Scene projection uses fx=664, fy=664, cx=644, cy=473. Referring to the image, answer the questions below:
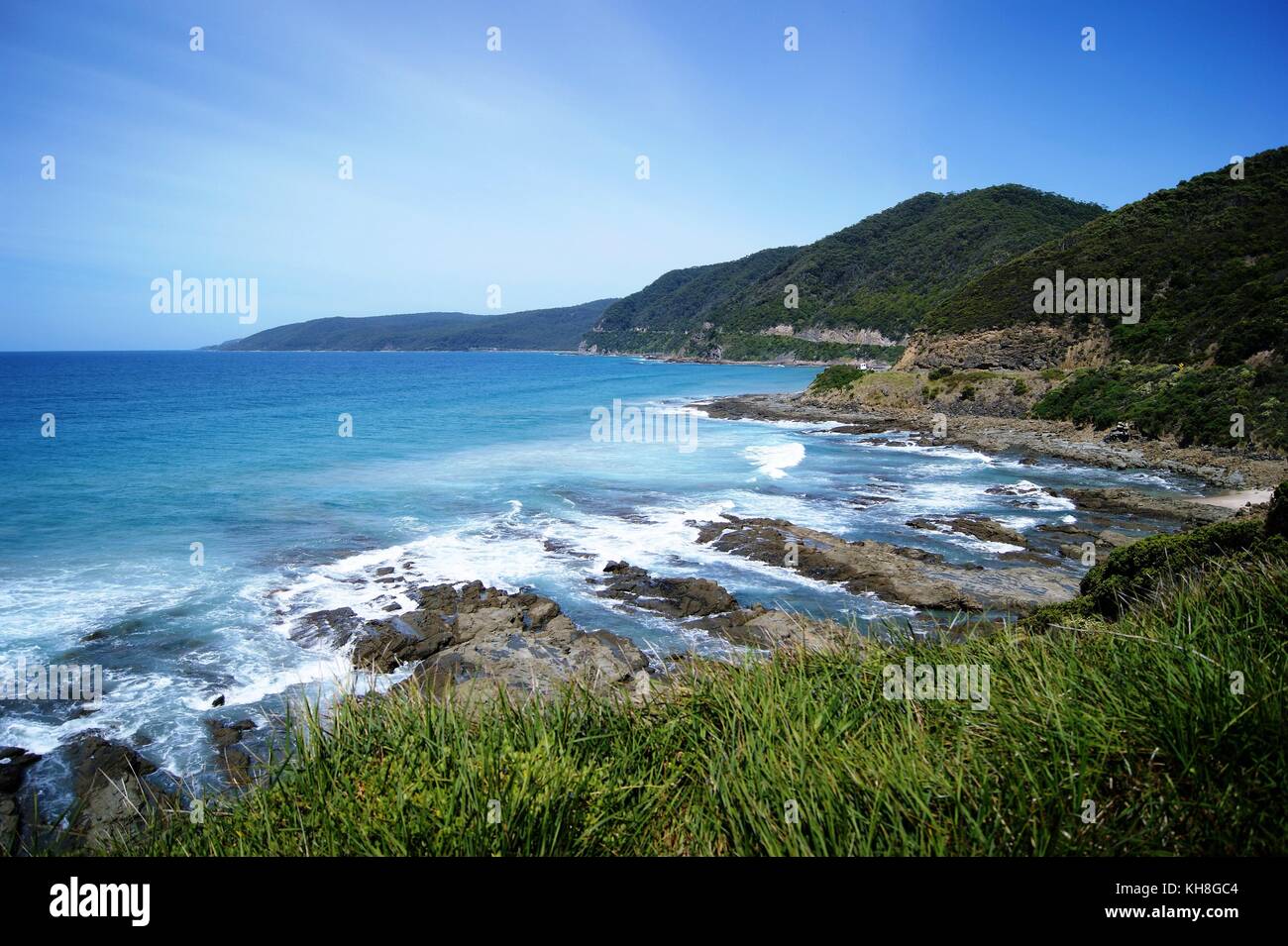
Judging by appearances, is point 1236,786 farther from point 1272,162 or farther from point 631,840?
point 1272,162

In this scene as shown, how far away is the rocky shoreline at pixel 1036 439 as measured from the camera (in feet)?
101

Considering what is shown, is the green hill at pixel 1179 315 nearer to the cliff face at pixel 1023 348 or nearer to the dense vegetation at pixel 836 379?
the cliff face at pixel 1023 348

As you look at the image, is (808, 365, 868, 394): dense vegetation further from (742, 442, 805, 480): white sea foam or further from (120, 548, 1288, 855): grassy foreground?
(120, 548, 1288, 855): grassy foreground

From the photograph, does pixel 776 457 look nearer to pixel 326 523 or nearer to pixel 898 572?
pixel 898 572

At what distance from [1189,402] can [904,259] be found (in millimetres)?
112589

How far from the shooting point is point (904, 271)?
5320 inches

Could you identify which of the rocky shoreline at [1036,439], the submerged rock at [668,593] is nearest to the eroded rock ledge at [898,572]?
the submerged rock at [668,593]

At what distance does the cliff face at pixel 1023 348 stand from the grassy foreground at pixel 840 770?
57784 mm

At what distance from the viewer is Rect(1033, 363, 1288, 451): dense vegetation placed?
33219 mm

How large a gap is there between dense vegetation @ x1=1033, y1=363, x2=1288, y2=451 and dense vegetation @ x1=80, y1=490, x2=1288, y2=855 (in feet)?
127

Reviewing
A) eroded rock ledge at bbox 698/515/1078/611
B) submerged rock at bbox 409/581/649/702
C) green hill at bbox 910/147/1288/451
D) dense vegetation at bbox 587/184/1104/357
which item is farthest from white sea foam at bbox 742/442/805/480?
dense vegetation at bbox 587/184/1104/357

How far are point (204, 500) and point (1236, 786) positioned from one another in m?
32.6

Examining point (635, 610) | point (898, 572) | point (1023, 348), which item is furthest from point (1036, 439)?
point (635, 610)
